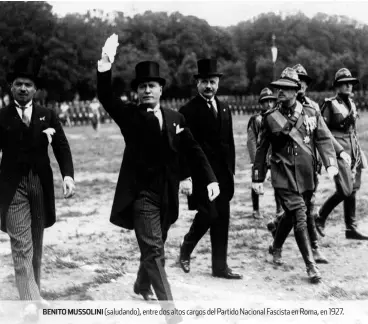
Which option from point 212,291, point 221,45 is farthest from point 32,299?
point 221,45

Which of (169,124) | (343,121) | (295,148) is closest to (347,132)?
(343,121)

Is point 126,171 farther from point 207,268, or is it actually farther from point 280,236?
point 280,236

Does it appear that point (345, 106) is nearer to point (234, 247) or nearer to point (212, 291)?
point (234, 247)

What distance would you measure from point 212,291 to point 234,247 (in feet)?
6.28

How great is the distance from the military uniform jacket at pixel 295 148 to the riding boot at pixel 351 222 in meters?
1.80

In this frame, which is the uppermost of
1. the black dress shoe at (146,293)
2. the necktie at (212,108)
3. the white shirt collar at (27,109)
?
the white shirt collar at (27,109)

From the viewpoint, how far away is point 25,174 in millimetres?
5039

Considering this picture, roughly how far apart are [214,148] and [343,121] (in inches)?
93.0

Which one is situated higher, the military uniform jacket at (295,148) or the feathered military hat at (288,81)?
the feathered military hat at (288,81)

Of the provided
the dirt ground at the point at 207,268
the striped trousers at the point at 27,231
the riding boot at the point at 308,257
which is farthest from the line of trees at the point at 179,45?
the striped trousers at the point at 27,231

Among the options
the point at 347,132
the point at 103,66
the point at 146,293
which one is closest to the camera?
the point at 103,66

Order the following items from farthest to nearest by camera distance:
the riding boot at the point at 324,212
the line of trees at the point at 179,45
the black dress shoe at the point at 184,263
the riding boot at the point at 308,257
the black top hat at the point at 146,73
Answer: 1. the line of trees at the point at 179,45
2. the riding boot at the point at 324,212
3. the black dress shoe at the point at 184,263
4. the riding boot at the point at 308,257
5. the black top hat at the point at 146,73

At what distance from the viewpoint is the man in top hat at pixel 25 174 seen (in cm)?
492

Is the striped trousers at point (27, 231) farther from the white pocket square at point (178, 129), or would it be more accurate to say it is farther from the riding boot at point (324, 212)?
the riding boot at point (324, 212)
